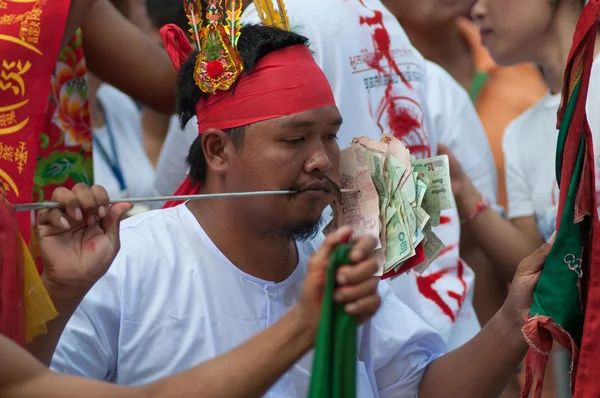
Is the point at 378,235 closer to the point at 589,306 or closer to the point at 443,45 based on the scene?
the point at 589,306

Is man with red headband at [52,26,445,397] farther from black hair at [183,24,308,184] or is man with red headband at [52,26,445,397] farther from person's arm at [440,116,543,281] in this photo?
person's arm at [440,116,543,281]

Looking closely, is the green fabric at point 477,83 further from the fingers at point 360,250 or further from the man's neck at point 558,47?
the fingers at point 360,250

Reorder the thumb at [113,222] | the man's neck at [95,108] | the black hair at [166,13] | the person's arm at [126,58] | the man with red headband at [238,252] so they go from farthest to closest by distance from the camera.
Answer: the black hair at [166,13] → the man's neck at [95,108] → the person's arm at [126,58] → the man with red headband at [238,252] → the thumb at [113,222]

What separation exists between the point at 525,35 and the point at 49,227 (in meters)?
1.98

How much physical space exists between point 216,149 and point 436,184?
51cm

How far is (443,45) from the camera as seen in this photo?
4.13 m

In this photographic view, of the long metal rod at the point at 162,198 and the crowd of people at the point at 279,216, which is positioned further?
the crowd of people at the point at 279,216

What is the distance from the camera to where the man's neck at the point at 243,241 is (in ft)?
8.14

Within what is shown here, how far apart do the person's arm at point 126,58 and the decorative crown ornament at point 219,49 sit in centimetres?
62

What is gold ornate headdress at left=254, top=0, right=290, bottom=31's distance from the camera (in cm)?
281

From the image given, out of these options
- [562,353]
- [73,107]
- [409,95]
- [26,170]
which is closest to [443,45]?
[409,95]

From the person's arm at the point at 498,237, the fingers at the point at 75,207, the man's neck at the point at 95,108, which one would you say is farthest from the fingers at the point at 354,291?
the man's neck at the point at 95,108

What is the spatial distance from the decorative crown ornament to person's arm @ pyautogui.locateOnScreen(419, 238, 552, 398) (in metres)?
0.78

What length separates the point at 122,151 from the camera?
12.4 ft
